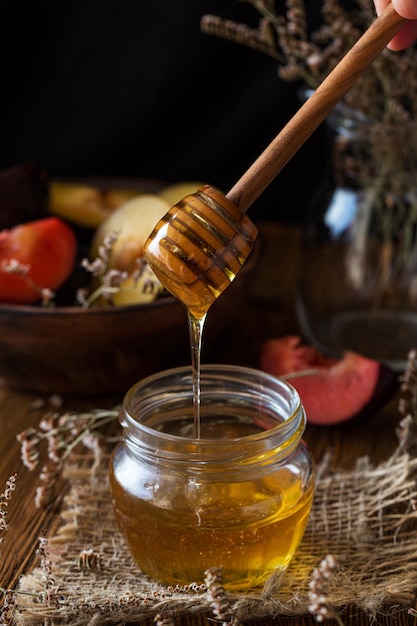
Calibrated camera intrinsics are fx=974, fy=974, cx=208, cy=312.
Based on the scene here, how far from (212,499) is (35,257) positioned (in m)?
0.53

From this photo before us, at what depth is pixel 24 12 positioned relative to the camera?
1.92 meters

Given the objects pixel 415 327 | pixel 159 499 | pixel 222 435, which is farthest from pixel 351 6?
pixel 159 499

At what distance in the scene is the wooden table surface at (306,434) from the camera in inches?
37.3

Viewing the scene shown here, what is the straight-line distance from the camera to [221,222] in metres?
0.83

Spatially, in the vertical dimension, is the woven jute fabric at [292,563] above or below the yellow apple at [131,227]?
below

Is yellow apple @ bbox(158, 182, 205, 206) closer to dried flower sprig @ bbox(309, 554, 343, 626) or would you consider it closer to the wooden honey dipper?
the wooden honey dipper

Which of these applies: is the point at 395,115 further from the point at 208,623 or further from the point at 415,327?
the point at 208,623

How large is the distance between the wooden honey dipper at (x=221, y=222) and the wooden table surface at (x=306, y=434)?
297 millimetres

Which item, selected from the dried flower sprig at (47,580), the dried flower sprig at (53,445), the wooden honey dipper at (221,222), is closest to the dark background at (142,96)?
the dried flower sprig at (53,445)

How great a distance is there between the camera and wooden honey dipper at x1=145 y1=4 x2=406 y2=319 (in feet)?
2.71

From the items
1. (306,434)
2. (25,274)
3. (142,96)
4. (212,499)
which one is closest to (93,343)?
(25,274)

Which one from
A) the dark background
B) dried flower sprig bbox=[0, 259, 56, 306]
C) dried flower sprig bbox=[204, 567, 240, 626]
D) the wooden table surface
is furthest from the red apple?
the dark background

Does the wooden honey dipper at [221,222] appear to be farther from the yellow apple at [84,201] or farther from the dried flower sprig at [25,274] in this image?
the yellow apple at [84,201]

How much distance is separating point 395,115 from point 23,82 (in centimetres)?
90
